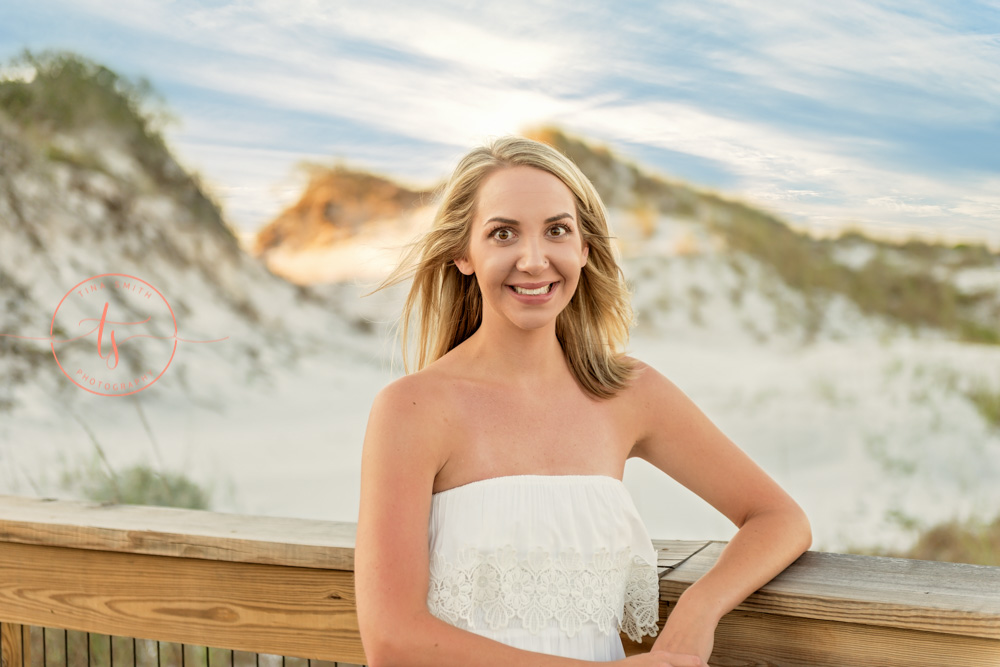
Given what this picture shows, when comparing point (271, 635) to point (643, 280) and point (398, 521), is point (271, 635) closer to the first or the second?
point (398, 521)

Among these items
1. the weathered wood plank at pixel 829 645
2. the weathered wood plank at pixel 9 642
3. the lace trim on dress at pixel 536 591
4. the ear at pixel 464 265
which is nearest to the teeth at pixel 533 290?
the ear at pixel 464 265

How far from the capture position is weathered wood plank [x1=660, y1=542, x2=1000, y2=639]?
1.04m

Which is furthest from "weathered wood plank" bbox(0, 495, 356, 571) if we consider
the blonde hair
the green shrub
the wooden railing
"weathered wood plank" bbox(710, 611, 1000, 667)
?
the green shrub

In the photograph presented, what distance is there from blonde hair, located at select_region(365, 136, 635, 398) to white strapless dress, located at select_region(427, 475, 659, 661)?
21 cm

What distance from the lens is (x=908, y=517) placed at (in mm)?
6516

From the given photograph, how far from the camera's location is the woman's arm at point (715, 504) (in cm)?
114

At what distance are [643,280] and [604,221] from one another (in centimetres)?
604

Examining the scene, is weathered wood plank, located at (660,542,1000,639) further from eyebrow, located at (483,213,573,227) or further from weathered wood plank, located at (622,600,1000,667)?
eyebrow, located at (483,213,573,227)

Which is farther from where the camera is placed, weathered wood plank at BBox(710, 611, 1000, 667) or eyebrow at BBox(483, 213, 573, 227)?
eyebrow at BBox(483, 213, 573, 227)

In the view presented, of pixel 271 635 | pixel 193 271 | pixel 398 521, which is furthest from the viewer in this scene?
pixel 193 271

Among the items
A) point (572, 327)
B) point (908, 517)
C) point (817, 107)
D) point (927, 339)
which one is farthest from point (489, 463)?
point (927, 339)

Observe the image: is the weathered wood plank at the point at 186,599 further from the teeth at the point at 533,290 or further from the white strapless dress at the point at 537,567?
the teeth at the point at 533,290

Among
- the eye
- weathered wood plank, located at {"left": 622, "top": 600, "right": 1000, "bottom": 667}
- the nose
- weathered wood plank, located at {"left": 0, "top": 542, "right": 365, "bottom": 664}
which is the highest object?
the eye

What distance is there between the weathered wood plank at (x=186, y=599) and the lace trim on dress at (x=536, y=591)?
189mm
